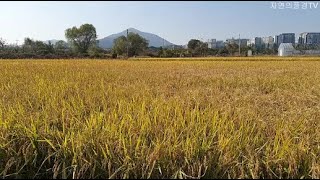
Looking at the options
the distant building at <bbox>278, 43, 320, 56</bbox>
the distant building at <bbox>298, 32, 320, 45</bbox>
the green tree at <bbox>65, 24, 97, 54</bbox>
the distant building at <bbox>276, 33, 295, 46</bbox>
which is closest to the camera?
the distant building at <bbox>278, 43, 320, 56</bbox>

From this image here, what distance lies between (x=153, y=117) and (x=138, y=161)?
1.09 meters

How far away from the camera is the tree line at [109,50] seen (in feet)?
161

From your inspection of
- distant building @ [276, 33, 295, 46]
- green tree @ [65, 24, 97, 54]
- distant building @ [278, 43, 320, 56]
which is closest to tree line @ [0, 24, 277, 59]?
green tree @ [65, 24, 97, 54]

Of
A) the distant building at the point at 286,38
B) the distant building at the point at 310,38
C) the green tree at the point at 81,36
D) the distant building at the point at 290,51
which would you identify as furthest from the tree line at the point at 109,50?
the distant building at the point at 286,38

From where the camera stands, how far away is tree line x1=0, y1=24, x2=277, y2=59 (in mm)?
49188

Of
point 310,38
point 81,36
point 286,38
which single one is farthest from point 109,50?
point 286,38

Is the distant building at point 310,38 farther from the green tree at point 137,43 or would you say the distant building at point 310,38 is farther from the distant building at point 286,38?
the green tree at point 137,43

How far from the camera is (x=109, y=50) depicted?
66.8 meters

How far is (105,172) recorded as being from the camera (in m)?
2.40

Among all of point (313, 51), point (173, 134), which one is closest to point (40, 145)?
point (173, 134)

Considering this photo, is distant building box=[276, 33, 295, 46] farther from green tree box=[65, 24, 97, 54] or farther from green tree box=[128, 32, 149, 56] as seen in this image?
green tree box=[65, 24, 97, 54]

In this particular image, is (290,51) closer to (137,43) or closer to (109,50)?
(137,43)

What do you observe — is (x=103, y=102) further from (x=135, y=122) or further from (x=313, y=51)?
(x=313, y=51)

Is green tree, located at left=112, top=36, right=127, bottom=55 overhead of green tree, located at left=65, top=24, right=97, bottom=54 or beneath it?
beneath
